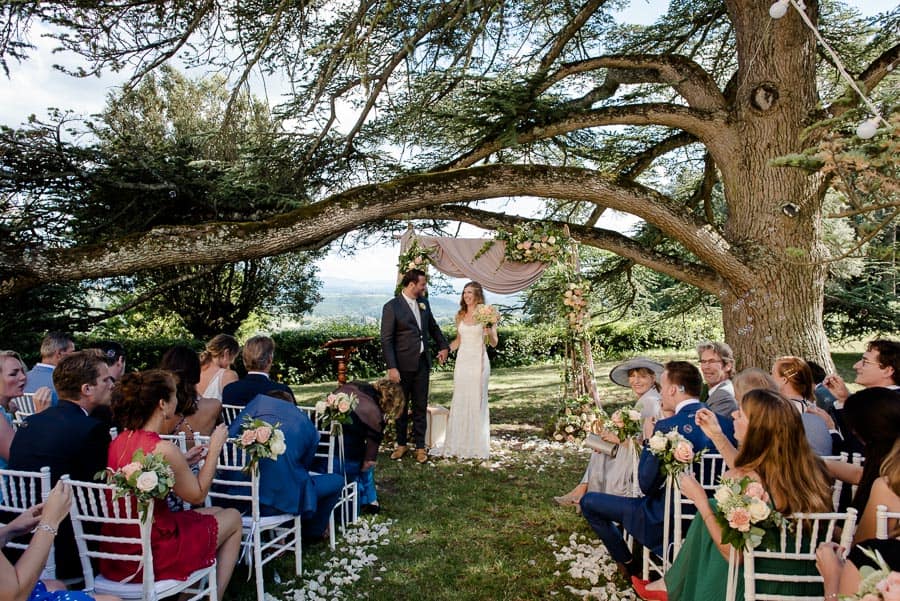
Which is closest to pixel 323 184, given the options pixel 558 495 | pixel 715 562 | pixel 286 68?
pixel 286 68

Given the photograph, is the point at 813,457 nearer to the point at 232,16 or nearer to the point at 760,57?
the point at 760,57

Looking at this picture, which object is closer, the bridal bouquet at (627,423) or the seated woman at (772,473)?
the seated woman at (772,473)

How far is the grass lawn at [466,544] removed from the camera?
4.20 metres

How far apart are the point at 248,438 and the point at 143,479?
94 cm

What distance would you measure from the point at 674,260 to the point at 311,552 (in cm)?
542

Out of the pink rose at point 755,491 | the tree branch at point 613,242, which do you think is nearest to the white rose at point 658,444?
the pink rose at point 755,491

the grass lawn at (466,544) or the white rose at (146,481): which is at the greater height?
the white rose at (146,481)

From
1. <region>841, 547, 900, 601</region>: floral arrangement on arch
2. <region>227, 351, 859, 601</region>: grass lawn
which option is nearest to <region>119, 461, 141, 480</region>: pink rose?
<region>227, 351, 859, 601</region>: grass lawn

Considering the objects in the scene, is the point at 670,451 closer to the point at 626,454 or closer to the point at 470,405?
the point at 626,454

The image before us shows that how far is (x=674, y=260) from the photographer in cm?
791

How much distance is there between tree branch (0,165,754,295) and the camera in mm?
6168

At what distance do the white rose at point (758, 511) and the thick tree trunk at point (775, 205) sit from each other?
211 inches

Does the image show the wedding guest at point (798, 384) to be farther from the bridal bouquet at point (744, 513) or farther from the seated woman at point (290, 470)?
the seated woman at point (290, 470)

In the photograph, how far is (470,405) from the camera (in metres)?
7.75
